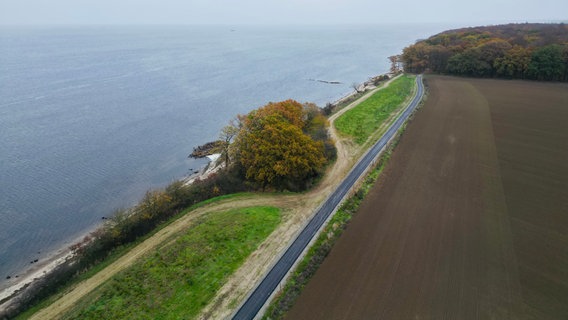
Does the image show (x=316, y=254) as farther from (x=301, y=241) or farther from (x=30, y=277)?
(x=30, y=277)

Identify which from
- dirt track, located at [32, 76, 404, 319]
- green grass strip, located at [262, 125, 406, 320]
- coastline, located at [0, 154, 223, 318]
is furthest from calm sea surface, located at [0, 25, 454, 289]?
green grass strip, located at [262, 125, 406, 320]

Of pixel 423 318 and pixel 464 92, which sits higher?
pixel 464 92

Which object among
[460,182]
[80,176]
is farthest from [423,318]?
[80,176]

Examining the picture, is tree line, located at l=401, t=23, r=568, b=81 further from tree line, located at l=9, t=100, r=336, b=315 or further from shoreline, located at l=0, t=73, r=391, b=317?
shoreline, located at l=0, t=73, r=391, b=317

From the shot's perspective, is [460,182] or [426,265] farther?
[460,182]

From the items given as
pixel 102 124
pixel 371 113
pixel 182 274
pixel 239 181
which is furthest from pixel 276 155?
pixel 102 124

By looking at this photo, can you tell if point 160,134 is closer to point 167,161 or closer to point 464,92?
point 167,161

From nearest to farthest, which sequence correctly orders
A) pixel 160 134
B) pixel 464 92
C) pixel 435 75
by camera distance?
pixel 160 134 → pixel 464 92 → pixel 435 75

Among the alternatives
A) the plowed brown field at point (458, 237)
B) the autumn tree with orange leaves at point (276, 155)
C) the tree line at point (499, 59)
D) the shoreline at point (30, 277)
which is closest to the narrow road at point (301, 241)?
the plowed brown field at point (458, 237)
